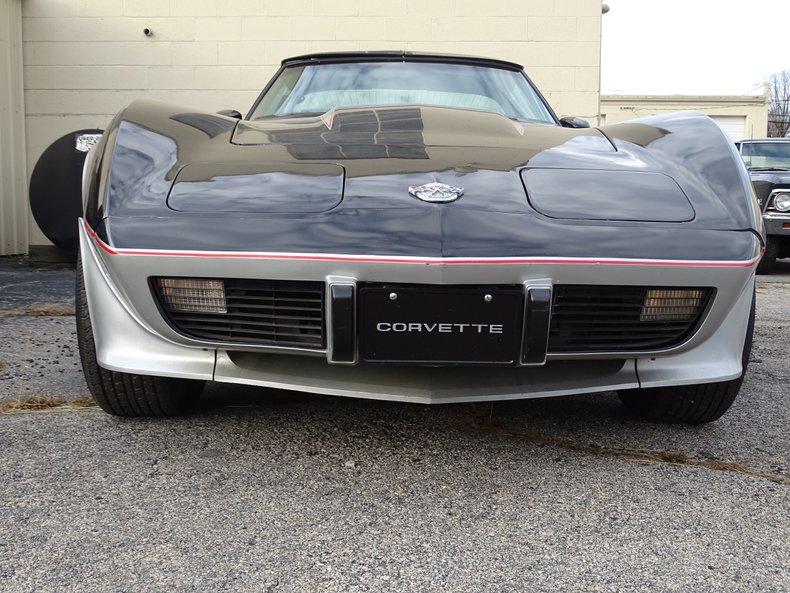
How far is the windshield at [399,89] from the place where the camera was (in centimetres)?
323

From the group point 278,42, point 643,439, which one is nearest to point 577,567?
point 643,439

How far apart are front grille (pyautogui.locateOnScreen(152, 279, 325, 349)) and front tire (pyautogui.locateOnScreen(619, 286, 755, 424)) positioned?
1.05 m

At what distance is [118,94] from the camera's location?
25.0 ft

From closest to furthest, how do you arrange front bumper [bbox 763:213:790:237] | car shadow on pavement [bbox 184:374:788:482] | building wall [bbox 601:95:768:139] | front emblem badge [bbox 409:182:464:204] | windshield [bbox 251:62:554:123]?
front emblem badge [bbox 409:182:464:204]
car shadow on pavement [bbox 184:374:788:482]
windshield [bbox 251:62:554:123]
front bumper [bbox 763:213:790:237]
building wall [bbox 601:95:768:139]

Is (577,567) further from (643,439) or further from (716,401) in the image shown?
(716,401)

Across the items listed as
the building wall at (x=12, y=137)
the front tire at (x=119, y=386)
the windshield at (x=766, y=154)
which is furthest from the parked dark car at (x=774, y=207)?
the building wall at (x=12, y=137)

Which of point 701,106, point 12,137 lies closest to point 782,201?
point 12,137

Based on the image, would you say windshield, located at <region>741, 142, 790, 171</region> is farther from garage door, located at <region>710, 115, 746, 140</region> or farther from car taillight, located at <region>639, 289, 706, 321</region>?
garage door, located at <region>710, 115, 746, 140</region>

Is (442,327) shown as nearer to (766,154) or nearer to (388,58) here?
(388,58)

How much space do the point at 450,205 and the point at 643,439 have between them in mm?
898

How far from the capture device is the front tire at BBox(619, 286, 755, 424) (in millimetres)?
2240

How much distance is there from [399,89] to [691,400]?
1.76m

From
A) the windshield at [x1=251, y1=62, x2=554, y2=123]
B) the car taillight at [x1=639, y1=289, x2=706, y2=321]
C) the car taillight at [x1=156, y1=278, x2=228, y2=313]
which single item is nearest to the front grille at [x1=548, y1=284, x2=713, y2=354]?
the car taillight at [x1=639, y1=289, x2=706, y2=321]

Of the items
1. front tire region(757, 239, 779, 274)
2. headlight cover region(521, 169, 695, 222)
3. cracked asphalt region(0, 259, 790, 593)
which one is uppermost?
headlight cover region(521, 169, 695, 222)
